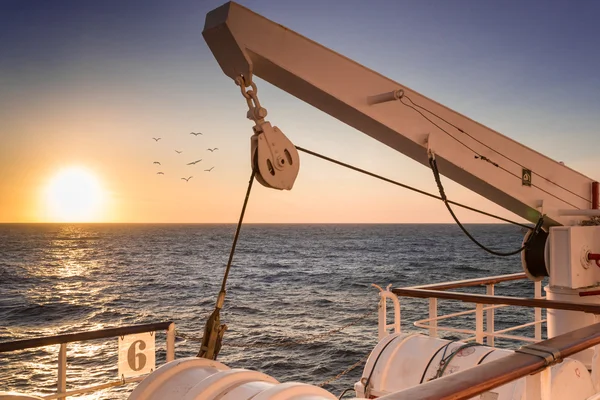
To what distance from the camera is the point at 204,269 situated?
65.1m

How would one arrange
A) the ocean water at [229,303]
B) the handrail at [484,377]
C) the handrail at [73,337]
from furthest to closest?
the ocean water at [229,303], the handrail at [73,337], the handrail at [484,377]

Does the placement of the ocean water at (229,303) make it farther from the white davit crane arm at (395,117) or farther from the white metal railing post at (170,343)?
→ the white davit crane arm at (395,117)

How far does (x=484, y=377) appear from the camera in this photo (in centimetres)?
162

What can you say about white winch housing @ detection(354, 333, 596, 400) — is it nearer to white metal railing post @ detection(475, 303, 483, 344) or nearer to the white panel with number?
white metal railing post @ detection(475, 303, 483, 344)

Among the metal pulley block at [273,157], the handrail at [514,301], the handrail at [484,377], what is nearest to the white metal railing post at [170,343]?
the metal pulley block at [273,157]

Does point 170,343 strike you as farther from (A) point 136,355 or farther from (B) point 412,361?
(B) point 412,361

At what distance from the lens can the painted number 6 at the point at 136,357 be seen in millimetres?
4430

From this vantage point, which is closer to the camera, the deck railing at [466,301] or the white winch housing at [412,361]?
the white winch housing at [412,361]

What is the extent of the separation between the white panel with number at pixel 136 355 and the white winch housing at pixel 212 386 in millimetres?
1238

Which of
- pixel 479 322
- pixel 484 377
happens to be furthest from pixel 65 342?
pixel 479 322

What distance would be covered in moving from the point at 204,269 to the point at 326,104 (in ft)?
203

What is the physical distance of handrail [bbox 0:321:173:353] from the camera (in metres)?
3.61

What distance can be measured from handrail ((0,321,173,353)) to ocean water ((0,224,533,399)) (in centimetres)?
461

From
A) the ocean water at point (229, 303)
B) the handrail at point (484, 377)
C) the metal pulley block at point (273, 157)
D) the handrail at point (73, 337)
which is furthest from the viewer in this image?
the ocean water at point (229, 303)
